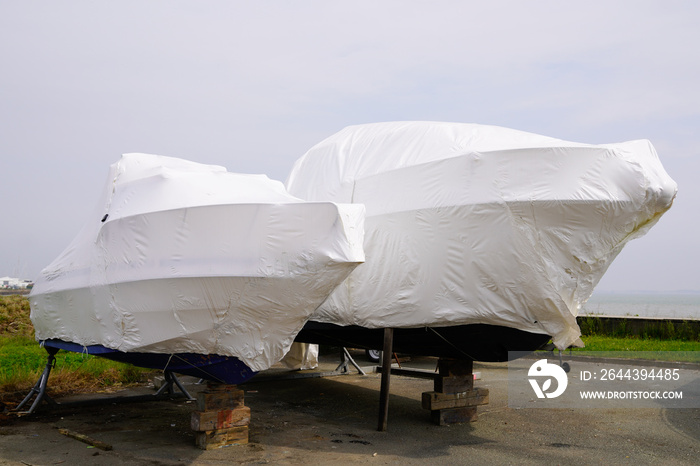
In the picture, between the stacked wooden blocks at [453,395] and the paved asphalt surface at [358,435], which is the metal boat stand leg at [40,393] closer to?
the paved asphalt surface at [358,435]

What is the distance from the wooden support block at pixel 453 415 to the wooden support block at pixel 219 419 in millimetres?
2454

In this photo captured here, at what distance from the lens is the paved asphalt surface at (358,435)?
6711 mm

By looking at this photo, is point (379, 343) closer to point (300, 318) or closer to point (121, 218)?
point (300, 318)

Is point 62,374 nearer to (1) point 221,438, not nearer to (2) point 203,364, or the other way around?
(1) point 221,438

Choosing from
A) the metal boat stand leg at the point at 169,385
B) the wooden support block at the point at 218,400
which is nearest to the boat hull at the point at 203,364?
the wooden support block at the point at 218,400

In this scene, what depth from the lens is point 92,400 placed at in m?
9.30

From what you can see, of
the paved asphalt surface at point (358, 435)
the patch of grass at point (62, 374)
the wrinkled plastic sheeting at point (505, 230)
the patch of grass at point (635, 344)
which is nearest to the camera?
the paved asphalt surface at point (358, 435)

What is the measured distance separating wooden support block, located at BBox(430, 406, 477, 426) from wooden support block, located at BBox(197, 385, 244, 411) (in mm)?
2587

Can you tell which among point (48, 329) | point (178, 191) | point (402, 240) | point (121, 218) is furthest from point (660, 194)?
point (48, 329)

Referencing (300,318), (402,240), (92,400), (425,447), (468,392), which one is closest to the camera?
(300,318)

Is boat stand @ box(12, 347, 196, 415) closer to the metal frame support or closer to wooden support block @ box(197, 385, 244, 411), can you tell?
wooden support block @ box(197, 385, 244, 411)

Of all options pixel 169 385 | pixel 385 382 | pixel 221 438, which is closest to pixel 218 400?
pixel 221 438

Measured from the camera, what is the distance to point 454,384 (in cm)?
840

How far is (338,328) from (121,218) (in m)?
3.07
